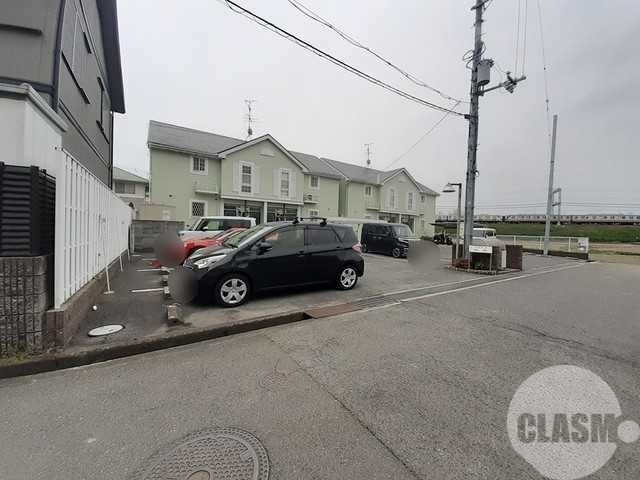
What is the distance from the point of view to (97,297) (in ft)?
17.9

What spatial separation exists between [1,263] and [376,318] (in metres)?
4.83

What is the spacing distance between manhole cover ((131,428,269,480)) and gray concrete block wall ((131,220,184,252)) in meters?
13.8

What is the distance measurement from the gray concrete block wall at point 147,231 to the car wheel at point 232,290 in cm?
1054

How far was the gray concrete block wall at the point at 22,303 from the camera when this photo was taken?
3098 mm

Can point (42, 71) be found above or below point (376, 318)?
above

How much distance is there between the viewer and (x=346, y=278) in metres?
7.10

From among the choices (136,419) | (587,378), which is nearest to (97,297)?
(136,419)

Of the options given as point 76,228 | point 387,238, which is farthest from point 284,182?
point 76,228

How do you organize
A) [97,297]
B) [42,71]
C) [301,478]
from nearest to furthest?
1. [301,478]
2. [42,71]
3. [97,297]

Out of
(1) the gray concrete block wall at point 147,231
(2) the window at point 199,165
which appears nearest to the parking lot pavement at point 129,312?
(1) the gray concrete block wall at point 147,231

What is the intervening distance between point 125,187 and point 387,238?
95.0 feet

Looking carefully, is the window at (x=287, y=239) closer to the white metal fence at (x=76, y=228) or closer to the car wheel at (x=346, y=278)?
the car wheel at (x=346, y=278)

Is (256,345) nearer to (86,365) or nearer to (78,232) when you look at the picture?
(86,365)

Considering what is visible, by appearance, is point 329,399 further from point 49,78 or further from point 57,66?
point 57,66
